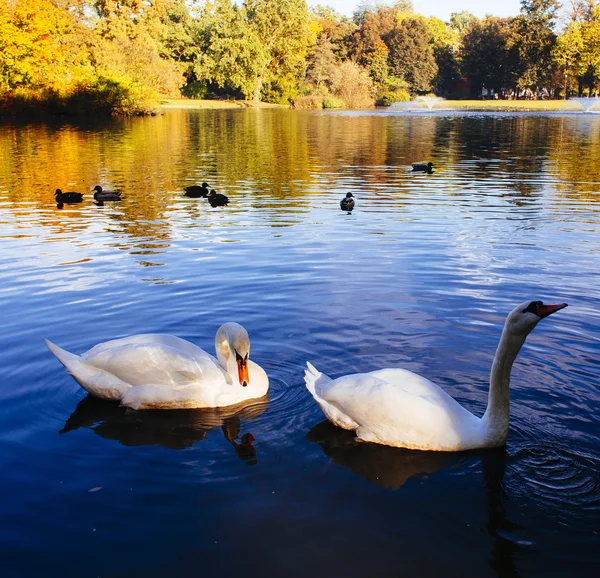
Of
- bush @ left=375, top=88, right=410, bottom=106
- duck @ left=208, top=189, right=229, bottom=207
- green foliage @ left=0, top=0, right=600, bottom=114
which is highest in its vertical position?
green foliage @ left=0, top=0, right=600, bottom=114

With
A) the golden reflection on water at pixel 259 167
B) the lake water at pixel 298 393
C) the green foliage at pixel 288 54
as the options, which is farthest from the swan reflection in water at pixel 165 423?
the green foliage at pixel 288 54

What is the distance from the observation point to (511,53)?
101562 millimetres

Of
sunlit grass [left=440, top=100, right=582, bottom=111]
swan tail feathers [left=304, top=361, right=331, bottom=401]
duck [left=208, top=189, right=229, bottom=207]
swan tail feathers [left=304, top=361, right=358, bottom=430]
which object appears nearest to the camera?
swan tail feathers [left=304, top=361, right=358, bottom=430]

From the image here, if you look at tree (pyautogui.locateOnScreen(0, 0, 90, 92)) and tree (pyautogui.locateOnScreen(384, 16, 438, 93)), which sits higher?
tree (pyautogui.locateOnScreen(384, 16, 438, 93))

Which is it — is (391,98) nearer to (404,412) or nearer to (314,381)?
(314,381)

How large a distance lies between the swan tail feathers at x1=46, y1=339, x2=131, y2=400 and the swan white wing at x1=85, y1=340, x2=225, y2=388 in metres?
0.06

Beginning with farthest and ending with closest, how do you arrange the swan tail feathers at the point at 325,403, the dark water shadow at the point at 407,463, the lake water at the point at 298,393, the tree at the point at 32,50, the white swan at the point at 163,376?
the tree at the point at 32,50 < the white swan at the point at 163,376 < the swan tail feathers at the point at 325,403 < the dark water shadow at the point at 407,463 < the lake water at the point at 298,393

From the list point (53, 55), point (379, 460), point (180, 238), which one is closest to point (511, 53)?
point (53, 55)

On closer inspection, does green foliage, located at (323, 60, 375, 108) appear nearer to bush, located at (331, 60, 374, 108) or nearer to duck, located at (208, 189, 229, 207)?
bush, located at (331, 60, 374, 108)

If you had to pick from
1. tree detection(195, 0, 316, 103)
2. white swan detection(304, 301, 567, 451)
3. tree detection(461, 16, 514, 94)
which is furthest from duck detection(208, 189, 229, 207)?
tree detection(461, 16, 514, 94)

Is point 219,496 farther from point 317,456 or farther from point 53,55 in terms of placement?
point 53,55

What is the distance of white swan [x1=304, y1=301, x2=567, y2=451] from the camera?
521cm

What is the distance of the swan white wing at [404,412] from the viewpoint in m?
5.23

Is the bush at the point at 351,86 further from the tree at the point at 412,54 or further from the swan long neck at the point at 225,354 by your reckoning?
the swan long neck at the point at 225,354
